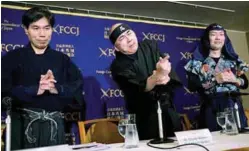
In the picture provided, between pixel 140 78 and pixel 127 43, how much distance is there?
0.70 ft

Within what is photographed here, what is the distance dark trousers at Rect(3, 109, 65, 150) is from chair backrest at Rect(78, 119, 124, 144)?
0.18 metres

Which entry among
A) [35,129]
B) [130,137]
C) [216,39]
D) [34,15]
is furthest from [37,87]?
[216,39]

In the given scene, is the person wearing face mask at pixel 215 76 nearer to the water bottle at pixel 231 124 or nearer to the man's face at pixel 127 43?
the water bottle at pixel 231 124

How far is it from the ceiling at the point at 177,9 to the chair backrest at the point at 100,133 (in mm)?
1036

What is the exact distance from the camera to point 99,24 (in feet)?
7.47

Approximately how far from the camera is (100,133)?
1625 millimetres

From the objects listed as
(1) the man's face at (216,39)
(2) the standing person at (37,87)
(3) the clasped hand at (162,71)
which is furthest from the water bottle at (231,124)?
(2) the standing person at (37,87)

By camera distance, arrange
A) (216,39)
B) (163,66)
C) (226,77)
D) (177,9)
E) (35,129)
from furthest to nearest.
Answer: (177,9) < (216,39) < (226,77) < (35,129) < (163,66)

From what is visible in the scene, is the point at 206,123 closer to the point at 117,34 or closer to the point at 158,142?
the point at 158,142

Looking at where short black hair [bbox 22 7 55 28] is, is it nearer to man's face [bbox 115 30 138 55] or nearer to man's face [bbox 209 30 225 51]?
man's face [bbox 115 30 138 55]

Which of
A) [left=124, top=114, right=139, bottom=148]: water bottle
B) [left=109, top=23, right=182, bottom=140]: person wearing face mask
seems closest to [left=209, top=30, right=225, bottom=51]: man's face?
[left=109, top=23, right=182, bottom=140]: person wearing face mask

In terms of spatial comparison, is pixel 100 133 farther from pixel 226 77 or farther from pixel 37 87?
pixel 226 77

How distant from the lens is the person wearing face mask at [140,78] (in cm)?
141

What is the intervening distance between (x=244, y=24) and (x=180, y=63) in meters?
1.03
